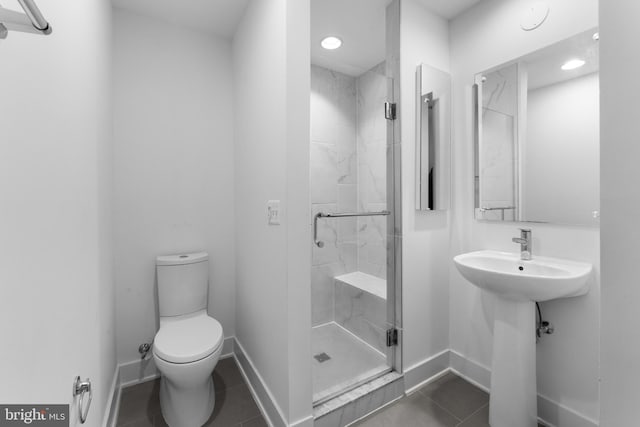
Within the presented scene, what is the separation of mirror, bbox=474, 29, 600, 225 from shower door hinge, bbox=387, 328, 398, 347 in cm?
95

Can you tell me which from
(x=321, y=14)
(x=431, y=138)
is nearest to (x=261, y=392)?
(x=431, y=138)

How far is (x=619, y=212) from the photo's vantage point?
2.20 ft

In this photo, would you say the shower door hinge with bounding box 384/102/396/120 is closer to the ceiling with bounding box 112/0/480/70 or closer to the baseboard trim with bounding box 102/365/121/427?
the ceiling with bounding box 112/0/480/70

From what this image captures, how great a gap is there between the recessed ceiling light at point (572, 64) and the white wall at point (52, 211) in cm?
220

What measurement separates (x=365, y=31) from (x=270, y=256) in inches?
72.0

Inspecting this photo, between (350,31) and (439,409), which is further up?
(350,31)

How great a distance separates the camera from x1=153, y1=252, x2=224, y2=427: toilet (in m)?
1.41

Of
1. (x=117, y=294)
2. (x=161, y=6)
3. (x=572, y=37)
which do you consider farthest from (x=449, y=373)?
(x=161, y=6)

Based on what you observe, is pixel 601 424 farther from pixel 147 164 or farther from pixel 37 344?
pixel 147 164

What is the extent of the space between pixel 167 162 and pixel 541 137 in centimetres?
240

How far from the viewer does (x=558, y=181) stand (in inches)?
59.6

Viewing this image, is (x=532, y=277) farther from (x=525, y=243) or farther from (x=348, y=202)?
(x=348, y=202)

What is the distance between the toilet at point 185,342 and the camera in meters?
1.41

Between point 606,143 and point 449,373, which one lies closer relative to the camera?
point 606,143
